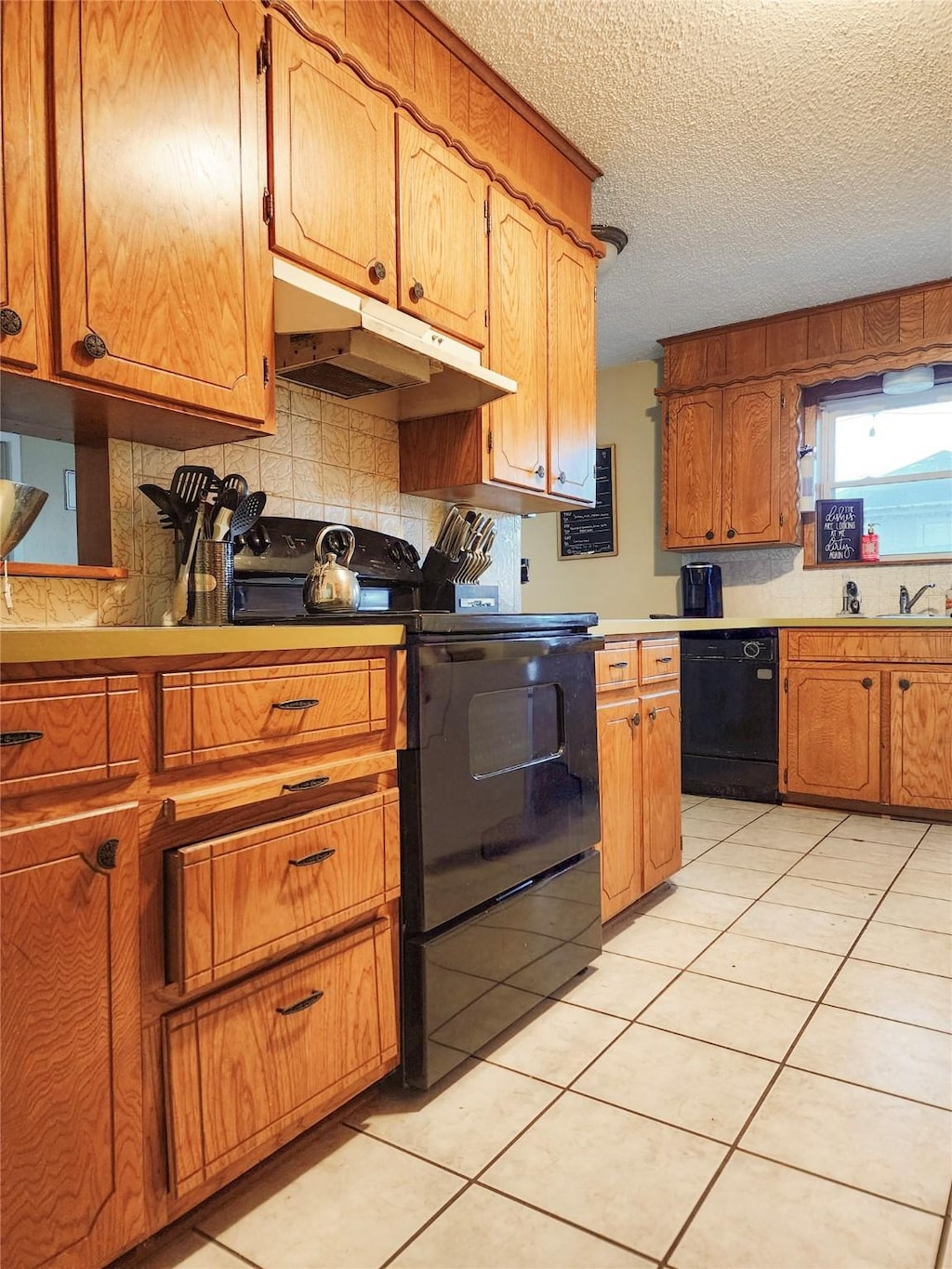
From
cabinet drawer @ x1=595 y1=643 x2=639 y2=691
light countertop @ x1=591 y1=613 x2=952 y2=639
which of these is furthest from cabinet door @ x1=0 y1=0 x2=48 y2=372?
light countertop @ x1=591 y1=613 x2=952 y2=639

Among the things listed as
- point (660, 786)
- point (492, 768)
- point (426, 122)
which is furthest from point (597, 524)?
point (492, 768)

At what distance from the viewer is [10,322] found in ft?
4.06

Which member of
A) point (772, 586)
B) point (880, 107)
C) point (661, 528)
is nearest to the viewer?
point (880, 107)

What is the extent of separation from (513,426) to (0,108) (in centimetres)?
155

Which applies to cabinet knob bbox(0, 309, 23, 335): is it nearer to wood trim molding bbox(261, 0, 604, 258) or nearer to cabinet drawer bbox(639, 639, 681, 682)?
wood trim molding bbox(261, 0, 604, 258)

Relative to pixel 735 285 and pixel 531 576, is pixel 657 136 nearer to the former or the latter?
pixel 735 285

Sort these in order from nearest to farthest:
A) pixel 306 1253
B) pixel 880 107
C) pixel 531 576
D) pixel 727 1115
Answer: pixel 306 1253, pixel 727 1115, pixel 880 107, pixel 531 576

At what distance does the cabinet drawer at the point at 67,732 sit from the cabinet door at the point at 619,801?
1377mm

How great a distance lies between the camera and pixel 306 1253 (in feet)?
3.74

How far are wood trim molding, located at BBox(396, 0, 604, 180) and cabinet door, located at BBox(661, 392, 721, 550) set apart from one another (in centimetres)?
172

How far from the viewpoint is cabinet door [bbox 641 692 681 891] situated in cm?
242

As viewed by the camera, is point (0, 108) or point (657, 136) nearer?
point (0, 108)

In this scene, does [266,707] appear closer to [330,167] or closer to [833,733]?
[330,167]

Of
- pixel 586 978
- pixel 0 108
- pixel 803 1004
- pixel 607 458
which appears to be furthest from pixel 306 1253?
pixel 607 458
